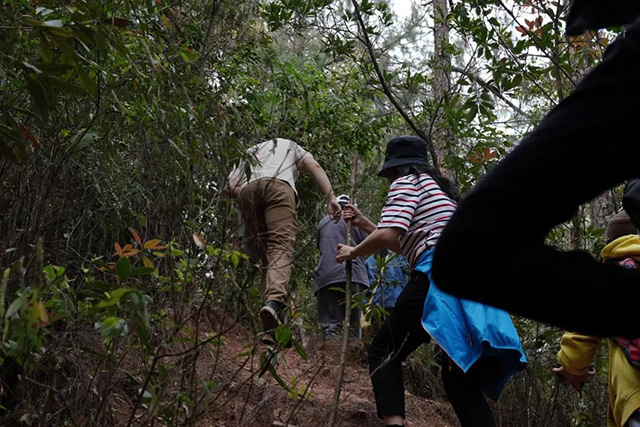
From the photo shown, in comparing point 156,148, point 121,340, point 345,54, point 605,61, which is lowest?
point 121,340

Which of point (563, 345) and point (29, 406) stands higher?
point (563, 345)

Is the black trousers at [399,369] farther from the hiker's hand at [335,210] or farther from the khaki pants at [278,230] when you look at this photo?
the khaki pants at [278,230]

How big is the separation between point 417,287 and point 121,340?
1801 mm

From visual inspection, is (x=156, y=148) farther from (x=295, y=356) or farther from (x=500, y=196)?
(x=295, y=356)

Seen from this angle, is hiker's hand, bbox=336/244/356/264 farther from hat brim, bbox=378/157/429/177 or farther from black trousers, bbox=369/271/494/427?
hat brim, bbox=378/157/429/177

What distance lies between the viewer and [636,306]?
1426 mm

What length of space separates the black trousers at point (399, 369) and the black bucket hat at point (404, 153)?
0.72 metres

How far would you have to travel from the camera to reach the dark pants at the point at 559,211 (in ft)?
4.52

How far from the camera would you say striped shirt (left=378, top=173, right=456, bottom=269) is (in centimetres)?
439

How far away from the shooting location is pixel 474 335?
407 centimetres

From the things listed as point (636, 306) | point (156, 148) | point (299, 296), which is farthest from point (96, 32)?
point (299, 296)

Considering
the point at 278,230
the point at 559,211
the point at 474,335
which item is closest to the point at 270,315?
the point at 278,230

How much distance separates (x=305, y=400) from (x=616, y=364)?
5.94ft

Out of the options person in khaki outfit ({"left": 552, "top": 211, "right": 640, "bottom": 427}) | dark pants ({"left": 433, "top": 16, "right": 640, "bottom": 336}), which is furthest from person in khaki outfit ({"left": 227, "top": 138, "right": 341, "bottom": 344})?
dark pants ({"left": 433, "top": 16, "right": 640, "bottom": 336})
